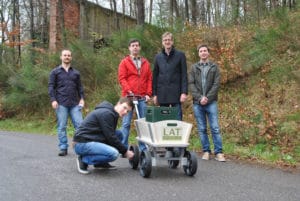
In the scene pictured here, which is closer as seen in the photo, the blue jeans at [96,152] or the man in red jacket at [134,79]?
the blue jeans at [96,152]

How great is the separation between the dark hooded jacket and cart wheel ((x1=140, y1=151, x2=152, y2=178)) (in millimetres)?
334

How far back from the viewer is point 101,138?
6.56 meters

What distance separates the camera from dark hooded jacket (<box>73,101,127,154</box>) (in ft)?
21.0

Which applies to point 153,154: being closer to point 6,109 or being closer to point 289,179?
point 289,179

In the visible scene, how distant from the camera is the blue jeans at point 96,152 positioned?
20.7 feet

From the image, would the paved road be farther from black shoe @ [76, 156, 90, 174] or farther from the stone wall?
the stone wall

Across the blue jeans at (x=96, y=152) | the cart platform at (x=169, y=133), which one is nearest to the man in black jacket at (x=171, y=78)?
the cart platform at (x=169, y=133)

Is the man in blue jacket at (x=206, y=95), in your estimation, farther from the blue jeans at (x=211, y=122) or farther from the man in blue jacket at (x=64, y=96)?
the man in blue jacket at (x=64, y=96)

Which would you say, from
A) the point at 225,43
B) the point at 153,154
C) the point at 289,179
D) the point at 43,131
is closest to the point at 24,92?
the point at 43,131

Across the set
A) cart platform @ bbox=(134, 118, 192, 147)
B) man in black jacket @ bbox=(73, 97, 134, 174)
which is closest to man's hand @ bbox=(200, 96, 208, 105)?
cart platform @ bbox=(134, 118, 192, 147)

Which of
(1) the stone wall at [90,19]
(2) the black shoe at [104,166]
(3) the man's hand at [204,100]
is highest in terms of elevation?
(1) the stone wall at [90,19]

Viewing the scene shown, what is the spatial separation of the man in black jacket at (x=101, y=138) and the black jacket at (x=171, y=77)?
1142mm

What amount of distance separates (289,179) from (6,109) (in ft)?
48.6

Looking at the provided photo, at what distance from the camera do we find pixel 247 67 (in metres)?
12.9
